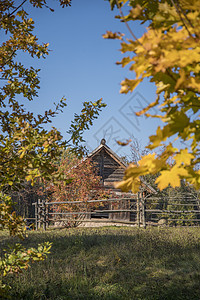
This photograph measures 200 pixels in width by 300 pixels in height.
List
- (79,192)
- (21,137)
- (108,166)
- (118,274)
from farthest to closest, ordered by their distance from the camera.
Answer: (108,166), (79,192), (118,274), (21,137)

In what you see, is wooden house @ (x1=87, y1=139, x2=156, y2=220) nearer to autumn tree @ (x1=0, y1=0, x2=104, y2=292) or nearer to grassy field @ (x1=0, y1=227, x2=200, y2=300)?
grassy field @ (x1=0, y1=227, x2=200, y2=300)

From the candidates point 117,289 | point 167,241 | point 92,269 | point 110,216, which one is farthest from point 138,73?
point 110,216

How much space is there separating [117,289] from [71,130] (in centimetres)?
283

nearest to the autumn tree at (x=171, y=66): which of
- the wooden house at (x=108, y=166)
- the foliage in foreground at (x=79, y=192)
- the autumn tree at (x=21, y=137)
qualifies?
the autumn tree at (x=21, y=137)

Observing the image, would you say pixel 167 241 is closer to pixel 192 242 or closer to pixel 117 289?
pixel 192 242

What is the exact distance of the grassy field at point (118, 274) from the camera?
431 cm

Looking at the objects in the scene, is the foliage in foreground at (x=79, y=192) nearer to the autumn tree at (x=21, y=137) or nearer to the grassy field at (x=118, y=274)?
the grassy field at (x=118, y=274)

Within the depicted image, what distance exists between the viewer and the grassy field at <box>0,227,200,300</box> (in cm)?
431

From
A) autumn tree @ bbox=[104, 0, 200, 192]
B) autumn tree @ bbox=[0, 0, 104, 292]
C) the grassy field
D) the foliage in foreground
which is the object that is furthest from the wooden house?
autumn tree @ bbox=[104, 0, 200, 192]

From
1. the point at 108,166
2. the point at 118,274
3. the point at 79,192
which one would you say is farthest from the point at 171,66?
the point at 108,166

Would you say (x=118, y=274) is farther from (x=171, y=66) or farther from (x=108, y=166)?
(x=108, y=166)

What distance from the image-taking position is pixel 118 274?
5.27 meters

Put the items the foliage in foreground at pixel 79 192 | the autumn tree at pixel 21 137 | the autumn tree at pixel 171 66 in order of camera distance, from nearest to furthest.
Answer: the autumn tree at pixel 171 66 < the autumn tree at pixel 21 137 < the foliage in foreground at pixel 79 192

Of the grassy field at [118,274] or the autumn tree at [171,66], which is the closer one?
the autumn tree at [171,66]
